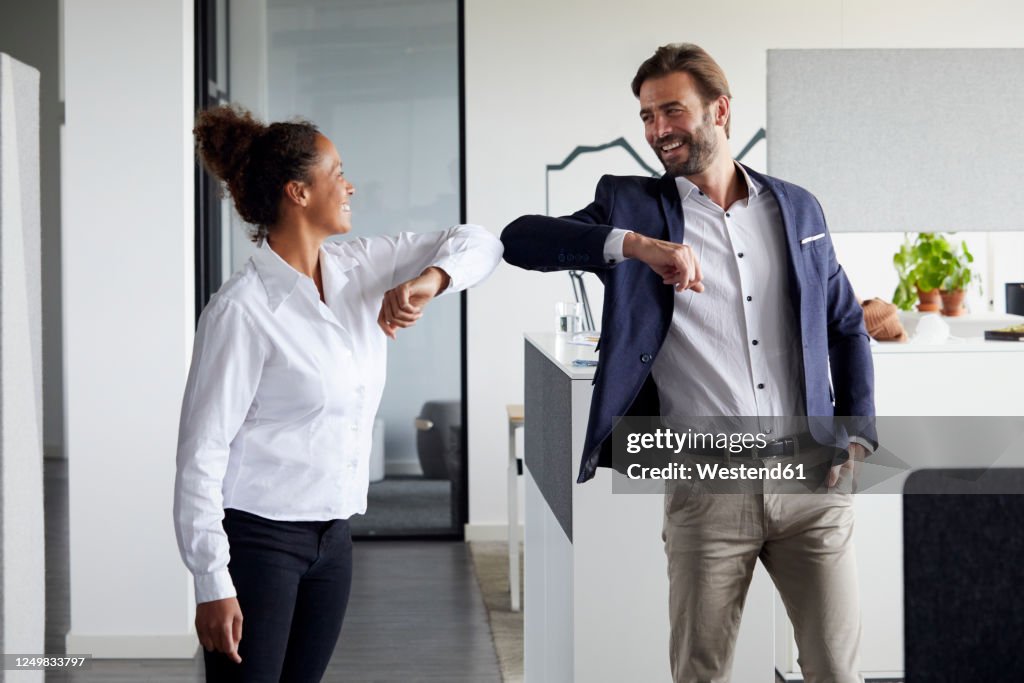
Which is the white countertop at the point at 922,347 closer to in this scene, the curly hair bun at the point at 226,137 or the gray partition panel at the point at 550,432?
the gray partition panel at the point at 550,432

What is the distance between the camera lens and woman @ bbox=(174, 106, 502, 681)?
1.53 metres

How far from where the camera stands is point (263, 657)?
5.21ft

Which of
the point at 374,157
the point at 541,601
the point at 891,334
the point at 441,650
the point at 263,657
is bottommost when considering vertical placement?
the point at 441,650

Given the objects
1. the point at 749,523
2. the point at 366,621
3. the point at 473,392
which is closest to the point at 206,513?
the point at 749,523

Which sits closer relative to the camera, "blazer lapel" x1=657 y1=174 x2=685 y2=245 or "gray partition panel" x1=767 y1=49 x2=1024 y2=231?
"blazer lapel" x1=657 y1=174 x2=685 y2=245

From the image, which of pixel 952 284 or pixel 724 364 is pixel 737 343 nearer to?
pixel 724 364

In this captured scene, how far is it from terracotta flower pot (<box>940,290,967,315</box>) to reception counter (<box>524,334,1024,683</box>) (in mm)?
1048

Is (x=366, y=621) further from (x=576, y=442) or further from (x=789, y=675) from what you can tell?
(x=576, y=442)

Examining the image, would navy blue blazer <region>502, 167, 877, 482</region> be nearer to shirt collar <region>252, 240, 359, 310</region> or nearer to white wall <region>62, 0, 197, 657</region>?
shirt collar <region>252, 240, 359, 310</region>

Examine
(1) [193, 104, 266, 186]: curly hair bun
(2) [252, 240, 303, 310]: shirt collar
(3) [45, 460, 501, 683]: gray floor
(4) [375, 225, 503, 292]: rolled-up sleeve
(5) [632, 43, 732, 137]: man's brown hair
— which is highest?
(5) [632, 43, 732, 137]: man's brown hair

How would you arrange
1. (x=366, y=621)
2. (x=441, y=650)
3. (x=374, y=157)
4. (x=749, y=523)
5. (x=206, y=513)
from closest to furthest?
(x=206, y=513) < (x=749, y=523) < (x=441, y=650) < (x=366, y=621) < (x=374, y=157)

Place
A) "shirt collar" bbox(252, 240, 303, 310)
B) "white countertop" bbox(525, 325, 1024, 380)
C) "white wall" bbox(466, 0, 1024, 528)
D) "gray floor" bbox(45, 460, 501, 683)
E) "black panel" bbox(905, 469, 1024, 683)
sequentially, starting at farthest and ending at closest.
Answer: "white wall" bbox(466, 0, 1024, 528) → "gray floor" bbox(45, 460, 501, 683) → "white countertop" bbox(525, 325, 1024, 380) → "shirt collar" bbox(252, 240, 303, 310) → "black panel" bbox(905, 469, 1024, 683)

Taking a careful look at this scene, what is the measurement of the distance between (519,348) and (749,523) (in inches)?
145

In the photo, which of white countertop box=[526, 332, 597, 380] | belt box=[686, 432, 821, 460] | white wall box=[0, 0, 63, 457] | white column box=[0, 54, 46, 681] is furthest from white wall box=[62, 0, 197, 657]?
white wall box=[0, 0, 63, 457]
